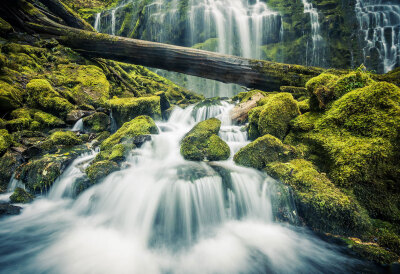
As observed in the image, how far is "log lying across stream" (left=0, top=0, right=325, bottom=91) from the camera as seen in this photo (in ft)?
23.7

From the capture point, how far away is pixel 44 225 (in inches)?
140

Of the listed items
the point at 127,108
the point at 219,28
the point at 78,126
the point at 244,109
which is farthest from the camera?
the point at 219,28

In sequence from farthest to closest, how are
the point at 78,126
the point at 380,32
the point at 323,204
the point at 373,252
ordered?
1. the point at 380,32
2. the point at 78,126
3. the point at 323,204
4. the point at 373,252

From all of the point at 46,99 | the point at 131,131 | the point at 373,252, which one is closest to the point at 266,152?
the point at 373,252

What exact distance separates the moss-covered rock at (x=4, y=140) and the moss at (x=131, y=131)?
2.26 metres

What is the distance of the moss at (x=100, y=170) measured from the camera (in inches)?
169

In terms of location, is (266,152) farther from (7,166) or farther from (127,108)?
(7,166)

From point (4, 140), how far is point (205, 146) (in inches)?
208

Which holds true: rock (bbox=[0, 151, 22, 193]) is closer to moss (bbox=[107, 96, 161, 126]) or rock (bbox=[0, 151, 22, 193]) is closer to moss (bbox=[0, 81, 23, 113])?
moss (bbox=[0, 81, 23, 113])

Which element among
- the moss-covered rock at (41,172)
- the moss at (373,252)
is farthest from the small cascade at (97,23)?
the moss at (373,252)

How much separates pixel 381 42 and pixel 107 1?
30.3m

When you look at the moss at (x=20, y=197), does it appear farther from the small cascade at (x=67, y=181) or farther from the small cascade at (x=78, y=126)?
the small cascade at (x=78, y=126)

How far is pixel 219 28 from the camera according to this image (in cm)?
1856

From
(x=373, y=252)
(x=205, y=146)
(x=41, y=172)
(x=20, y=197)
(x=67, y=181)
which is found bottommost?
(x=373, y=252)
